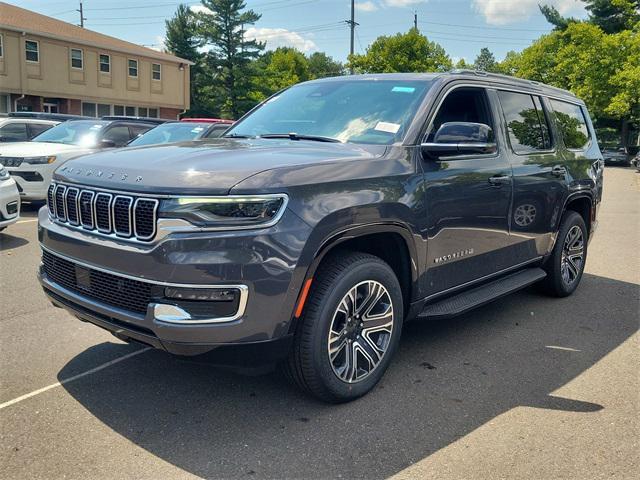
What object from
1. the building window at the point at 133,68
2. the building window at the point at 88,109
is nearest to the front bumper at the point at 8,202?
the building window at the point at 88,109

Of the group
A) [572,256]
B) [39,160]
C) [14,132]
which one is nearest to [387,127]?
[572,256]

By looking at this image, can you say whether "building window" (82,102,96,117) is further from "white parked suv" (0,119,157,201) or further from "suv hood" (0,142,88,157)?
"suv hood" (0,142,88,157)

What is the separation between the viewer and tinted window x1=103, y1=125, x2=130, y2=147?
40.2ft

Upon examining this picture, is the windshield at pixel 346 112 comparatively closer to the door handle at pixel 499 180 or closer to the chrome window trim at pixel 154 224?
the door handle at pixel 499 180

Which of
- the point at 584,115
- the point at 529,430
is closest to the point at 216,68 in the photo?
the point at 584,115

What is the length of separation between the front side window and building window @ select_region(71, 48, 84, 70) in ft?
13.2

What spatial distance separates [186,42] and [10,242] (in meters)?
51.7

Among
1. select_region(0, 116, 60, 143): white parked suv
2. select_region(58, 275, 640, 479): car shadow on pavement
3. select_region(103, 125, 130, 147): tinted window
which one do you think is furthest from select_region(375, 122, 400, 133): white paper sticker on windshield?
select_region(0, 116, 60, 143): white parked suv

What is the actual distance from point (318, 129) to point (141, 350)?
2.01 metres

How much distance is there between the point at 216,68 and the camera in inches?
2078

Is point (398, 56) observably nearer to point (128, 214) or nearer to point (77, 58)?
point (77, 58)

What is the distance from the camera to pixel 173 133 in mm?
10500

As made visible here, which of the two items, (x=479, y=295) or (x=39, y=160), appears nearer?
(x=479, y=295)

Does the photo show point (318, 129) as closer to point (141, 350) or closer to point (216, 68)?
point (141, 350)
